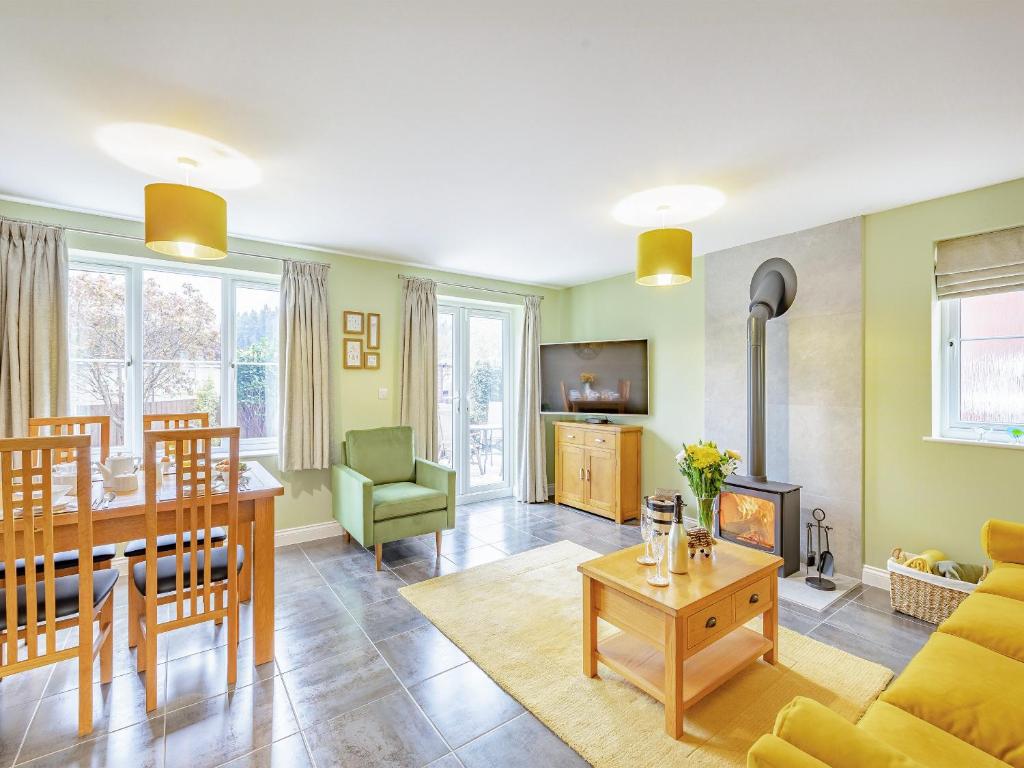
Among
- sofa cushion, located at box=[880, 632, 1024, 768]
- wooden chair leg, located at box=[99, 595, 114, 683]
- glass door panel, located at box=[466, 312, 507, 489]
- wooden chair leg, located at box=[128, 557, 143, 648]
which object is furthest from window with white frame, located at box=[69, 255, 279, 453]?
sofa cushion, located at box=[880, 632, 1024, 768]

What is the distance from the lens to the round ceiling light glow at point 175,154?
217 centimetres

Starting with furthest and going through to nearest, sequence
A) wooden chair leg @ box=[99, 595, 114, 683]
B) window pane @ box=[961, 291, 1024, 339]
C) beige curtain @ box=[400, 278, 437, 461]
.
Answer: beige curtain @ box=[400, 278, 437, 461]
window pane @ box=[961, 291, 1024, 339]
wooden chair leg @ box=[99, 595, 114, 683]

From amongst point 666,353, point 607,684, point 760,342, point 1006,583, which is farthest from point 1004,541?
point 666,353

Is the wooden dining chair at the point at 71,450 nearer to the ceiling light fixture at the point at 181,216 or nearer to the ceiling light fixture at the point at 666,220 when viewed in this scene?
the ceiling light fixture at the point at 181,216

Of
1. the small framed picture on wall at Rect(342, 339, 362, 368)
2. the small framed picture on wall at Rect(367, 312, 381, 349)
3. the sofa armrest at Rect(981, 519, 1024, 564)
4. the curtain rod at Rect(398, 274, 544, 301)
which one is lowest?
the sofa armrest at Rect(981, 519, 1024, 564)

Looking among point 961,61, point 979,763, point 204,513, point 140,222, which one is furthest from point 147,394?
point 961,61

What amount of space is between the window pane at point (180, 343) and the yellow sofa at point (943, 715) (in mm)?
4139

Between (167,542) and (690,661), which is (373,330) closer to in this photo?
(167,542)

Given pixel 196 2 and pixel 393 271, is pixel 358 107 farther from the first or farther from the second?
pixel 393 271

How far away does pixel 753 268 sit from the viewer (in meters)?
3.85

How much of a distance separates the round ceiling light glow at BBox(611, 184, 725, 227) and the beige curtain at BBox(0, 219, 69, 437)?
3643 millimetres

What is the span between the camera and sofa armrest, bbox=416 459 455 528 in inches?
148

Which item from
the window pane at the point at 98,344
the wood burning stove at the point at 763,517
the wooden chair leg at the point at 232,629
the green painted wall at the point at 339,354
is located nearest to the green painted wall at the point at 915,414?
the wood burning stove at the point at 763,517

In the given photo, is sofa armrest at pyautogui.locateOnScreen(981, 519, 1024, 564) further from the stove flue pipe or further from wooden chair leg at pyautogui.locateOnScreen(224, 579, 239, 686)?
wooden chair leg at pyautogui.locateOnScreen(224, 579, 239, 686)
